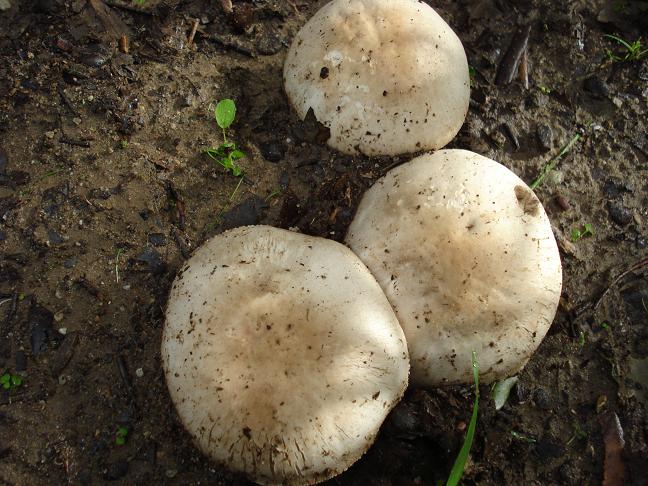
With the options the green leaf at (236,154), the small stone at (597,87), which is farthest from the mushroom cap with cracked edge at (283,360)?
the small stone at (597,87)

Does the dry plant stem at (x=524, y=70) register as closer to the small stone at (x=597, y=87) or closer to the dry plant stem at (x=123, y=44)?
the small stone at (x=597, y=87)

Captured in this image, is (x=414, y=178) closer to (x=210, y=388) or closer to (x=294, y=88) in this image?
(x=294, y=88)

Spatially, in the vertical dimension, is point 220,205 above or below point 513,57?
below

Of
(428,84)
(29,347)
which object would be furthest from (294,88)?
(29,347)

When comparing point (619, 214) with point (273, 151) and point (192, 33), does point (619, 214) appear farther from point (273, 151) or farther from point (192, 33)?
point (192, 33)

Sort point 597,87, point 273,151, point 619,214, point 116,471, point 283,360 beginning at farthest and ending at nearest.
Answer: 1. point 597,87
2. point 619,214
3. point 273,151
4. point 116,471
5. point 283,360

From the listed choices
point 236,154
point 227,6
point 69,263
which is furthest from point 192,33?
point 69,263

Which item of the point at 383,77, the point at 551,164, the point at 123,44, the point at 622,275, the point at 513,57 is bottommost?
the point at 622,275

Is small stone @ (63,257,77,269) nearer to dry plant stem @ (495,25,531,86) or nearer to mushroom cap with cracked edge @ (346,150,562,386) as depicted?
mushroom cap with cracked edge @ (346,150,562,386)

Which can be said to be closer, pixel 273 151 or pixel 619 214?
pixel 273 151
